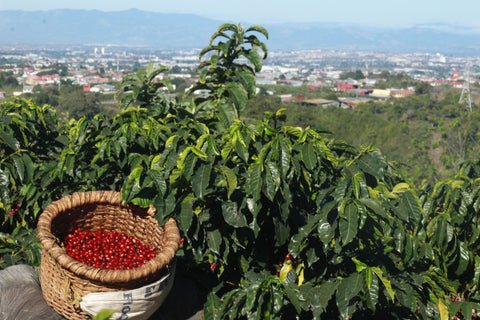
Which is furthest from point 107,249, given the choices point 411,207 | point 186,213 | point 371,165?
point 411,207

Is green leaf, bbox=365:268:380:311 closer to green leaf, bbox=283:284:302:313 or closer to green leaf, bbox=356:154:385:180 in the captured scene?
green leaf, bbox=283:284:302:313

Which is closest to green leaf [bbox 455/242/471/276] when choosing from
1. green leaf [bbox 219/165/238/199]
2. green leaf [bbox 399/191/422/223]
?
green leaf [bbox 399/191/422/223]

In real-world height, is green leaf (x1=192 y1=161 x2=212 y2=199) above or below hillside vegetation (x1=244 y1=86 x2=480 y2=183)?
above

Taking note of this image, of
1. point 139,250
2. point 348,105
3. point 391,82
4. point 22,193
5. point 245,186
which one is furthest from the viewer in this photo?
point 391,82

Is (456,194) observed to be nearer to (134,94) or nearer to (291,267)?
(291,267)

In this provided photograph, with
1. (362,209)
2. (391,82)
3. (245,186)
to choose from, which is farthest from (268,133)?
(391,82)

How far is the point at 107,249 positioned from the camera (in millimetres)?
2160

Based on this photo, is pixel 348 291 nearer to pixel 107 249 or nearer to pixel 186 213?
pixel 186 213

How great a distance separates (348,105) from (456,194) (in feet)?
199

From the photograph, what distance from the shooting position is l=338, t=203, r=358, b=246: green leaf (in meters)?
1.60

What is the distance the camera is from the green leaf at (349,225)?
1.60 meters

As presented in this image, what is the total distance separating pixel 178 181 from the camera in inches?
74.5

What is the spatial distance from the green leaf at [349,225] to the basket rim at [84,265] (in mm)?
757

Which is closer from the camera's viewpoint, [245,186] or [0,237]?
[245,186]
